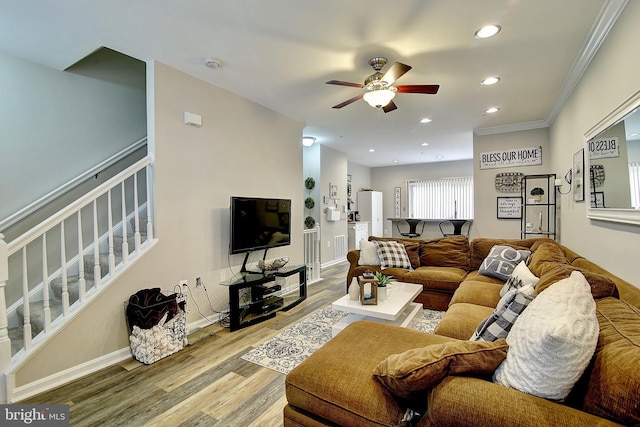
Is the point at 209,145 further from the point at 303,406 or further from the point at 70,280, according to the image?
the point at 303,406

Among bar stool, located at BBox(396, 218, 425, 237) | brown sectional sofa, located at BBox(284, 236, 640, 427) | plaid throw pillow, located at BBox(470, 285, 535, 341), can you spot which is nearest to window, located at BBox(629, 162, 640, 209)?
brown sectional sofa, located at BBox(284, 236, 640, 427)

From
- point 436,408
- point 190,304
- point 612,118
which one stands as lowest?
point 190,304

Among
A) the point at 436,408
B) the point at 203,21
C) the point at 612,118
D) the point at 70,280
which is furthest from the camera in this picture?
the point at 70,280

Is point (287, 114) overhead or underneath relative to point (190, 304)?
overhead

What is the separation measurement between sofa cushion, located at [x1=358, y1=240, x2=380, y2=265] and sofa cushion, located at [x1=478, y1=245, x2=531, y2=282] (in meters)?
1.33

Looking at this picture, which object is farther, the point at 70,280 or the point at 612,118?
the point at 70,280

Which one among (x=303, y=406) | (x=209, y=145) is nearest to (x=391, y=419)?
(x=303, y=406)

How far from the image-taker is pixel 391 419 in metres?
1.20

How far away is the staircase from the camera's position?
6.72 ft

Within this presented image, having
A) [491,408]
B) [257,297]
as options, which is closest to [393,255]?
[257,297]

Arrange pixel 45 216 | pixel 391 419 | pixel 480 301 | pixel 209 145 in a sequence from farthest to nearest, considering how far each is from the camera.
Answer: pixel 209 145, pixel 45 216, pixel 480 301, pixel 391 419

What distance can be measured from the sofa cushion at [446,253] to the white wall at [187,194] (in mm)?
2435

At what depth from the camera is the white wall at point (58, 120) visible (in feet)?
9.31

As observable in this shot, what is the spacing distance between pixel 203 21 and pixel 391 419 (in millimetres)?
2745
